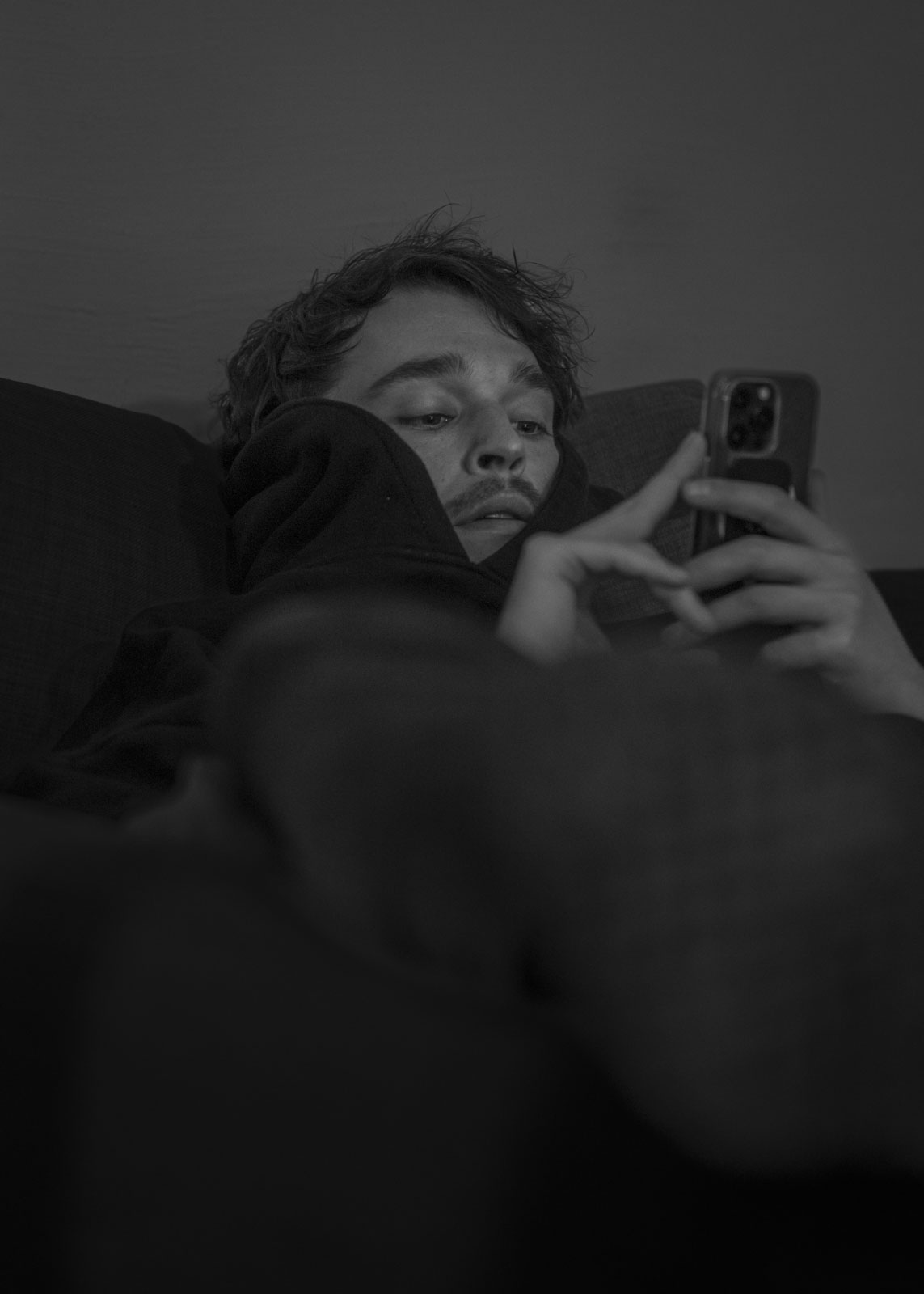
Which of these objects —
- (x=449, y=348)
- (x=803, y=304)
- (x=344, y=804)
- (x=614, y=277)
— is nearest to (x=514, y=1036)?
(x=344, y=804)

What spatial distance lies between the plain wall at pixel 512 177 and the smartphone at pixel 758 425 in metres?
0.76

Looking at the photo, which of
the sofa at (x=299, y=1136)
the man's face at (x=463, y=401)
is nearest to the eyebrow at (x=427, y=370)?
the man's face at (x=463, y=401)

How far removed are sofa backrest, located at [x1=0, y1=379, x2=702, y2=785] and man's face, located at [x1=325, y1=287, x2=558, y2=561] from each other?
0.16 metres

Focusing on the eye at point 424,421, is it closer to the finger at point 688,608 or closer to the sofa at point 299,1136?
the finger at point 688,608

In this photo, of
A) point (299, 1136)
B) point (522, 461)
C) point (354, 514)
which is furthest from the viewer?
point (522, 461)

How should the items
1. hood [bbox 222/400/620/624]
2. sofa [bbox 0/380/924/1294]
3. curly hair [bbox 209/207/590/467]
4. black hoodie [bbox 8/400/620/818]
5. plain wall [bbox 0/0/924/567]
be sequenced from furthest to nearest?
plain wall [bbox 0/0/924/567] → curly hair [bbox 209/207/590/467] → hood [bbox 222/400/620/624] → black hoodie [bbox 8/400/620/818] → sofa [bbox 0/380/924/1294]

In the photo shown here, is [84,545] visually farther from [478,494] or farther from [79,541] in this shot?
[478,494]

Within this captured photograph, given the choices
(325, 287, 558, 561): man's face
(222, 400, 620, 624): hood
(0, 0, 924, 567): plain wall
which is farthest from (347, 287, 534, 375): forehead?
(0, 0, 924, 567): plain wall

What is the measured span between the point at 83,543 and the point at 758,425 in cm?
52

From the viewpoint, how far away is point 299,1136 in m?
0.33

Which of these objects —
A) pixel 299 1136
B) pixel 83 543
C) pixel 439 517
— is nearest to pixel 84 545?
pixel 83 543

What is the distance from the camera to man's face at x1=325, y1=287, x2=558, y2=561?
3.11ft

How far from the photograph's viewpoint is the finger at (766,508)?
645 mm

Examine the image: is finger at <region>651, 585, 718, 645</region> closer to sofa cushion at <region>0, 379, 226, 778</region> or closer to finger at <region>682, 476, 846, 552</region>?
finger at <region>682, 476, 846, 552</region>
